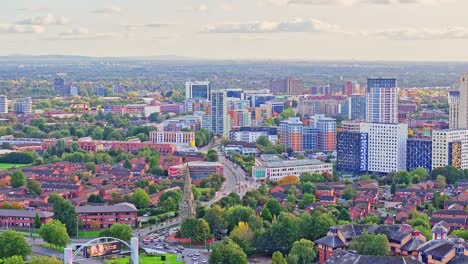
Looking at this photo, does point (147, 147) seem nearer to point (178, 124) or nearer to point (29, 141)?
point (29, 141)

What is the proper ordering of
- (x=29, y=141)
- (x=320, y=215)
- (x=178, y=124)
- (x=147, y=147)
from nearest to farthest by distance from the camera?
(x=320, y=215) < (x=147, y=147) < (x=29, y=141) < (x=178, y=124)

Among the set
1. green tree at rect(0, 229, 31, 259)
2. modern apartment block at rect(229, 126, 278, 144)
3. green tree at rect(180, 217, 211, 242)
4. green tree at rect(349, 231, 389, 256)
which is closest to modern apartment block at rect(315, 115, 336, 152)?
modern apartment block at rect(229, 126, 278, 144)

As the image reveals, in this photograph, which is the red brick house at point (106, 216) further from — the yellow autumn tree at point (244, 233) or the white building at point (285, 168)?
the white building at point (285, 168)

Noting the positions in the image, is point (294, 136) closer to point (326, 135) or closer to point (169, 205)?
point (326, 135)

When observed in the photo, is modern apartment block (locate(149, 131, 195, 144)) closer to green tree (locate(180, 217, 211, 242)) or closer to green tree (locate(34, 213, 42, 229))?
green tree (locate(34, 213, 42, 229))

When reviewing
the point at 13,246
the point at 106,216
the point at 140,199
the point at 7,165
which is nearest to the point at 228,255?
the point at 13,246

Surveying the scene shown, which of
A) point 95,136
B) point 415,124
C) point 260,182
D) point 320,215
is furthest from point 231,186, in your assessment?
point 415,124

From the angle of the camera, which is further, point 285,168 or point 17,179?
point 285,168
